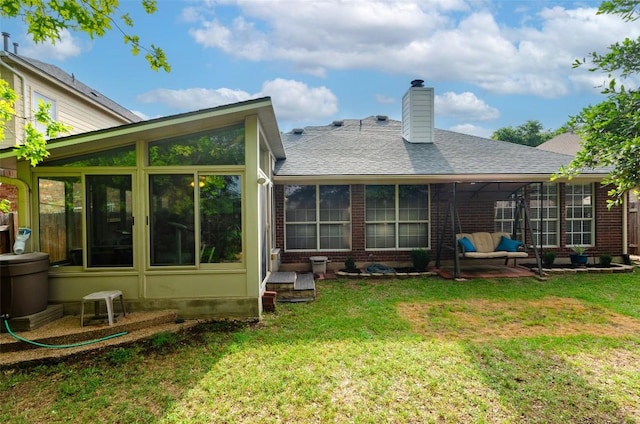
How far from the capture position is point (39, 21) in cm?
395

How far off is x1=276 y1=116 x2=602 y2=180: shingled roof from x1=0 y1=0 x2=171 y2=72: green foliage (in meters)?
4.29

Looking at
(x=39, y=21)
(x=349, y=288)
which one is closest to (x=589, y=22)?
(x=349, y=288)

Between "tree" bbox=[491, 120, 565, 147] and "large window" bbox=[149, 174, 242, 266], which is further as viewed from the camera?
"tree" bbox=[491, 120, 565, 147]

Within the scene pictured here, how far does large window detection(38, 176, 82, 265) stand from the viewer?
191 inches

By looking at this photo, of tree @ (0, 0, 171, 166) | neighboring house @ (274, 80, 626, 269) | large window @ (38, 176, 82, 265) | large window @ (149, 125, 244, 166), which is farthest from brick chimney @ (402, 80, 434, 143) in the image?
large window @ (38, 176, 82, 265)

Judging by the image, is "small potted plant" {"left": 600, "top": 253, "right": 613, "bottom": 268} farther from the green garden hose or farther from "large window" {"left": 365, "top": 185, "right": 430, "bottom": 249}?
the green garden hose

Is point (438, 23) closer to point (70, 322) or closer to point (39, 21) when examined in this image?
point (39, 21)

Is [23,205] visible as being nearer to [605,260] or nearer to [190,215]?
[190,215]

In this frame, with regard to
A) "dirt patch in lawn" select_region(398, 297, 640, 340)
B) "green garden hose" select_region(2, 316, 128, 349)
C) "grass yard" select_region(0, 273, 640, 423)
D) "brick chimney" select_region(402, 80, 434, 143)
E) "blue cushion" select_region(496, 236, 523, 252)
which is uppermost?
"brick chimney" select_region(402, 80, 434, 143)

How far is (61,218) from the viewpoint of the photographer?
16.0 feet

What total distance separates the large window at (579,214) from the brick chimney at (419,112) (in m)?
4.09

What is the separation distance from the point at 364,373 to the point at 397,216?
587 centimetres

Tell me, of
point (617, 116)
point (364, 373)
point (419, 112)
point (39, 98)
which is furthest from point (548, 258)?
point (39, 98)

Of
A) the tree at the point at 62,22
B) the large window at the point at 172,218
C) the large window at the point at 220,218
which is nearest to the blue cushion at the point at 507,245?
the large window at the point at 220,218
